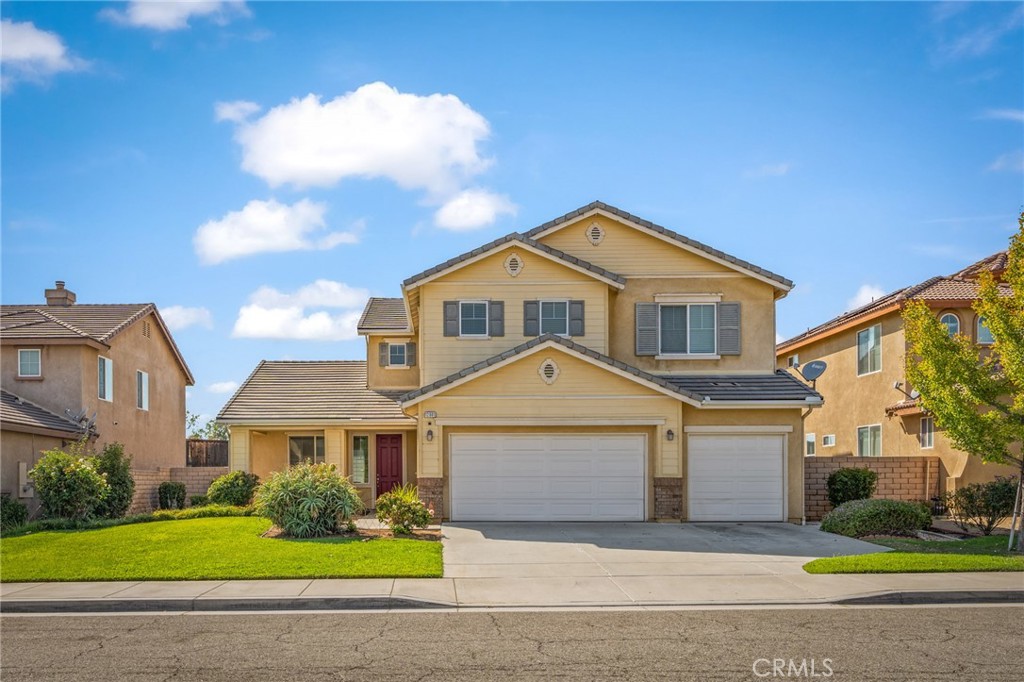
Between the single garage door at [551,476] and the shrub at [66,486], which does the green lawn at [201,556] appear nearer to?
the shrub at [66,486]

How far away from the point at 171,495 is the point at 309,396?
503 centimetres

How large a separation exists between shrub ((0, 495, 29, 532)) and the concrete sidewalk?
8.66 meters

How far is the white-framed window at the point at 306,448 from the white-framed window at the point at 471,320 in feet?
21.6

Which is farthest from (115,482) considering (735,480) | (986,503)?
(986,503)

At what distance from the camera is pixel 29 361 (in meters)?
27.8

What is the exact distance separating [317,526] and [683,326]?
11.1m

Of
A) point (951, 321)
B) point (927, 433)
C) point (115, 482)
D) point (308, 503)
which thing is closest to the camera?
point (308, 503)

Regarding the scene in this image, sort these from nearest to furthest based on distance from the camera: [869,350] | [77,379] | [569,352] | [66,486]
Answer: [569,352], [66,486], [77,379], [869,350]

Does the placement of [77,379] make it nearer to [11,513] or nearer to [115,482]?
[115,482]

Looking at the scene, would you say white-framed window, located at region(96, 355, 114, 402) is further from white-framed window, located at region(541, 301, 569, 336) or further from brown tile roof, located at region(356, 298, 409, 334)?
white-framed window, located at region(541, 301, 569, 336)

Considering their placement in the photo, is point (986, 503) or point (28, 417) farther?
point (28, 417)

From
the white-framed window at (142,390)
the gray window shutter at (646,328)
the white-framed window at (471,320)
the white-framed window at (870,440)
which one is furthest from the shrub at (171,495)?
the white-framed window at (870,440)

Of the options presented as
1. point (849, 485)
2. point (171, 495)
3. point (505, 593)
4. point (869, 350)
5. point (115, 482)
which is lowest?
point (171, 495)

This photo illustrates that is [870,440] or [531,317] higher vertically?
[531,317]
